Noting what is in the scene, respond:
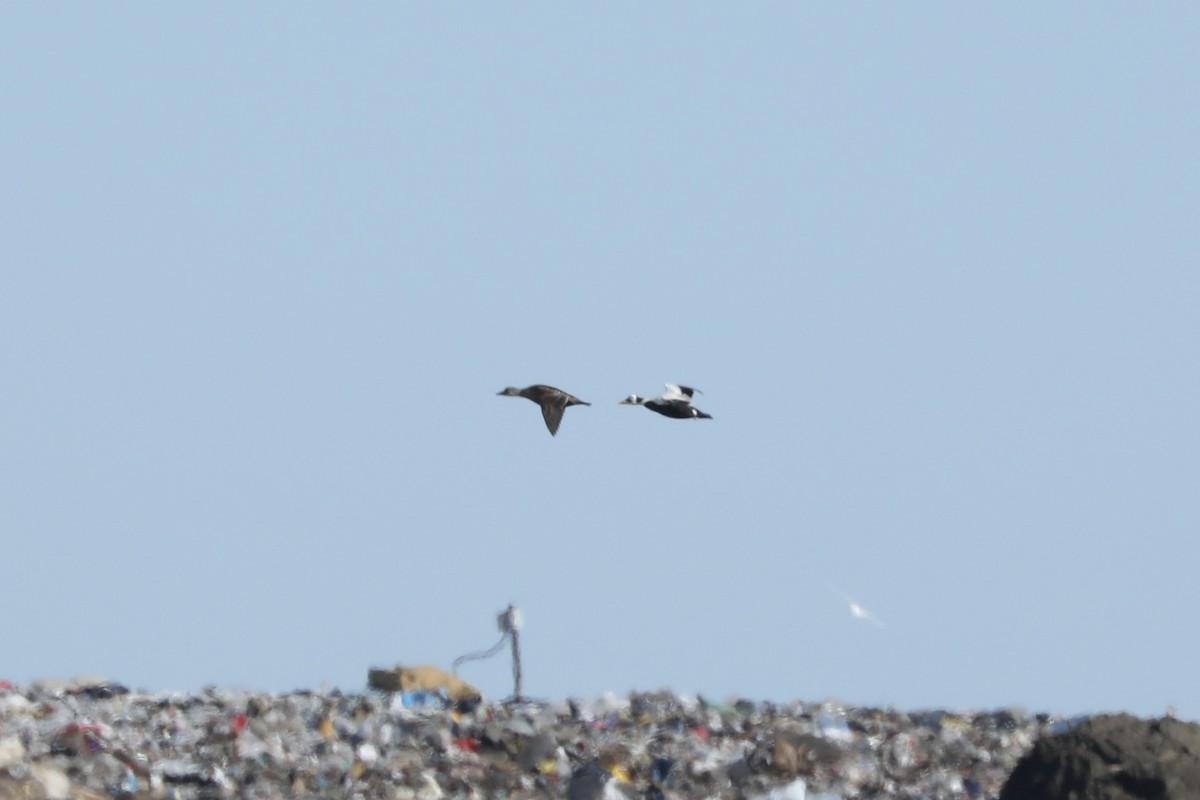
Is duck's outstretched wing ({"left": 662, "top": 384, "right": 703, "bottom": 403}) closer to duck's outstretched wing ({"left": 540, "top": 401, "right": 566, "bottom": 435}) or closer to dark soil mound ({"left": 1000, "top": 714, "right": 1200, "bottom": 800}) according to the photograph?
duck's outstretched wing ({"left": 540, "top": 401, "right": 566, "bottom": 435})

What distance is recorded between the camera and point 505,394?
10.3m

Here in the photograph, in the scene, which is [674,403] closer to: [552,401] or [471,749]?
[552,401]

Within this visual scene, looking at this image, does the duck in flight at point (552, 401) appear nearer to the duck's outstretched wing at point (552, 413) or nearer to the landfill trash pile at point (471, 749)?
the duck's outstretched wing at point (552, 413)

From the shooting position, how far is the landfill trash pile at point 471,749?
1305 cm

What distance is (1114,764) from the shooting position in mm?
11148

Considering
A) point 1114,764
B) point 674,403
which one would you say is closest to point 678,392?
point 674,403

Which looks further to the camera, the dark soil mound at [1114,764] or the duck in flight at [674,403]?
the dark soil mound at [1114,764]

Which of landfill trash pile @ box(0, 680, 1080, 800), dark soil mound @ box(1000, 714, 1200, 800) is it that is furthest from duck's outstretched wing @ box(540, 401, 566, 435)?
landfill trash pile @ box(0, 680, 1080, 800)

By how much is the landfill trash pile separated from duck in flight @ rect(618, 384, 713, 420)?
3816 mm

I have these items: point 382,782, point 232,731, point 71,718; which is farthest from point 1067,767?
point 71,718

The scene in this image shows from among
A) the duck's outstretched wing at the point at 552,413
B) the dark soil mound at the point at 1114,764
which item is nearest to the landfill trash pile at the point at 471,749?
the dark soil mound at the point at 1114,764

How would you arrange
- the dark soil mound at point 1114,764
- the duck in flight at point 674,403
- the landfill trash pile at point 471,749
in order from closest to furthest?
the duck in flight at point 674,403 < the dark soil mound at point 1114,764 < the landfill trash pile at point 471,749

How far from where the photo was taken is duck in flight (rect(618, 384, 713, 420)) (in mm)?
9938

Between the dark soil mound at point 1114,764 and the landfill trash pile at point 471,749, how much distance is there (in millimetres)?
2186
